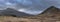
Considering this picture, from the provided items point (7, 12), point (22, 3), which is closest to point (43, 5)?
point (22, 3)

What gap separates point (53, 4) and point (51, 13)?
0.20 ft

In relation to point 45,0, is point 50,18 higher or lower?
lower

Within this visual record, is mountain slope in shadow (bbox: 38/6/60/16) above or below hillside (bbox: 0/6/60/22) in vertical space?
above

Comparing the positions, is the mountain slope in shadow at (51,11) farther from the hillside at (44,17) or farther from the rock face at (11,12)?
the rock face at (11,12)

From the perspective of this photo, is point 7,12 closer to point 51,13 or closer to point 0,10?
point 0,10

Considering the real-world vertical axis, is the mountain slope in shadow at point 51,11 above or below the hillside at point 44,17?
above

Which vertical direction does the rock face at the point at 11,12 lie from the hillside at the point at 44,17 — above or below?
above

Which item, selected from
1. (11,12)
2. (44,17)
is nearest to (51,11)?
(44,17)

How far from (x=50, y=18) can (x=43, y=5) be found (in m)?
0.10

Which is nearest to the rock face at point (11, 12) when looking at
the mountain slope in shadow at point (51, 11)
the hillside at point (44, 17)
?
the hillside at point (44, 17)

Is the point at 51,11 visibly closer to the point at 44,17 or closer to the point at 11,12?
the point at 44,17

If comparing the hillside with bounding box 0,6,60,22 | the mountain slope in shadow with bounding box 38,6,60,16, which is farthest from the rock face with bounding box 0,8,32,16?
the mountain slope in shadow with bounding box 38,6,60,16

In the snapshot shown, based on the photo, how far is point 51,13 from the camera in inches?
23.3

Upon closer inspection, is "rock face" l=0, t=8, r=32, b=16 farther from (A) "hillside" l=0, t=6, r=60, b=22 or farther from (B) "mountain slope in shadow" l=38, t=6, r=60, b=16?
(B) "mountain slope in shadow" l=38, t=6, r=60, b=16
